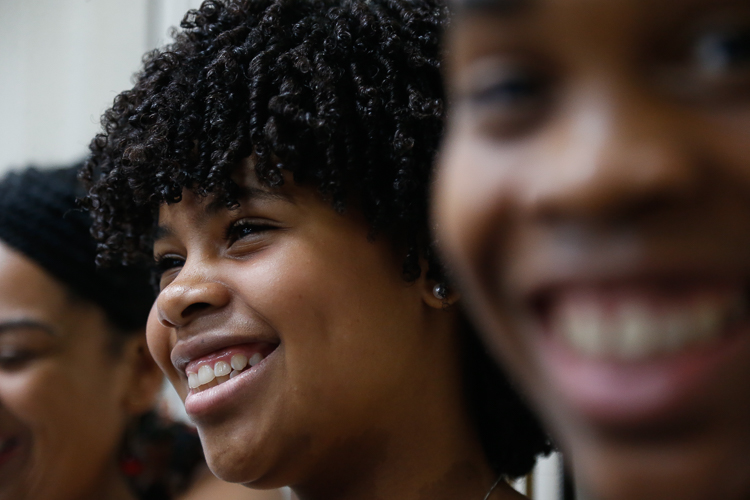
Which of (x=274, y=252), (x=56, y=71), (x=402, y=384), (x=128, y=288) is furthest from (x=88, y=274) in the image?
(x=56, y=71)

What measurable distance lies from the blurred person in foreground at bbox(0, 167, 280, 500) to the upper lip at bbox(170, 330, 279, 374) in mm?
488

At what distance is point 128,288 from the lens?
5.00 ft

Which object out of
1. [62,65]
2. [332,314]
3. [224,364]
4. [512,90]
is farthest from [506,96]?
[62,65]

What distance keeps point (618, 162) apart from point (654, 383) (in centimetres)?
11

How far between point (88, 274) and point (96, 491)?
425 mm

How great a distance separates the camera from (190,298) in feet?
3.08

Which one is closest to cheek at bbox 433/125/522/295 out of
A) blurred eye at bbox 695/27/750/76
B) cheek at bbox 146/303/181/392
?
blurred eye at bbox 695/27/750/76

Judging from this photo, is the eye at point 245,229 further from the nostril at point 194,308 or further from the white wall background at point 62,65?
the white wall background at point 62,65

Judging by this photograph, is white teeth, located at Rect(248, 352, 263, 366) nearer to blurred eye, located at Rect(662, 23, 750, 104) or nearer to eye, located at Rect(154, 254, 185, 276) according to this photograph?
eye, located at Rect(154, 254, 185, 276)

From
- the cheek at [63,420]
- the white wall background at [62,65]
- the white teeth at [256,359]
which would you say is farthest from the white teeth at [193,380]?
the white wall background at [62,65]

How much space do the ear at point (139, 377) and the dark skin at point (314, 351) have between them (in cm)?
53

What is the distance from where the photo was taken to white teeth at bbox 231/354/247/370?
3.09ft

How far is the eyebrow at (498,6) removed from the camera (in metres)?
0.40

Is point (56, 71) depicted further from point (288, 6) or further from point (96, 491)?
point (288, 6)
